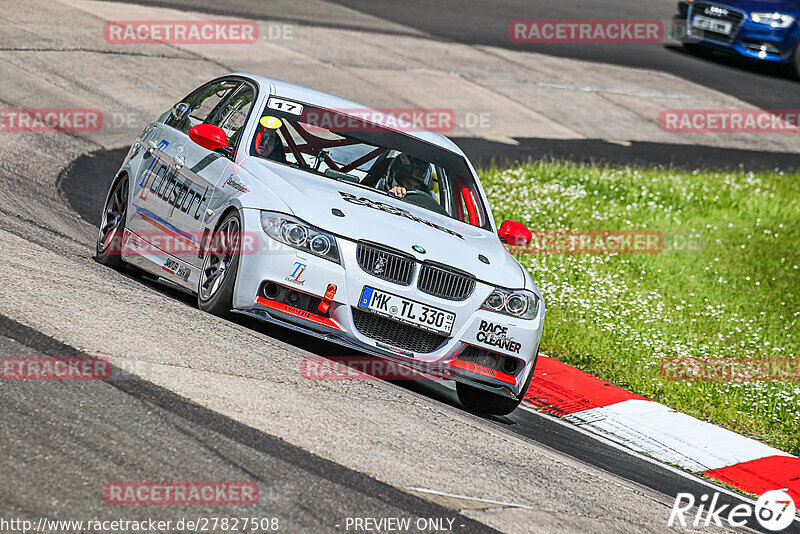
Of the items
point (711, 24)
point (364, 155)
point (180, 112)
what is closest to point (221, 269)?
point (364, 155)

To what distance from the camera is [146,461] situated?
14.8ft

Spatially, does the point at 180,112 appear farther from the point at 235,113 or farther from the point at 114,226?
the point at 114,226

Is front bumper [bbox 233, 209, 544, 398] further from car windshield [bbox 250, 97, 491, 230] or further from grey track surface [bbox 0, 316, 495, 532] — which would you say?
grey track surface [bbox 0, 316, 495, 532]

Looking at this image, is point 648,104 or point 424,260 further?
point 648,104

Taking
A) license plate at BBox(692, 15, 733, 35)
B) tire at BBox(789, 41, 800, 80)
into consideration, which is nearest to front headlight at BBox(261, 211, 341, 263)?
license plate at BBox(692, 15, 733, 35)

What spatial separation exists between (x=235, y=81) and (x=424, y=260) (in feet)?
8.94

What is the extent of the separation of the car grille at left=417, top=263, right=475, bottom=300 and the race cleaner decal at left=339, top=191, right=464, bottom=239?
1.86 feet

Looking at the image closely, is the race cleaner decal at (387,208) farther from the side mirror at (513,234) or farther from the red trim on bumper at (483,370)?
the red trim on bumper at (483,370)

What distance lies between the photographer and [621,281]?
11.8m

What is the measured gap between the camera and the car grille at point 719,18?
2307 cm

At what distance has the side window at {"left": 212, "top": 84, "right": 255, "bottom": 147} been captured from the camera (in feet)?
26.0

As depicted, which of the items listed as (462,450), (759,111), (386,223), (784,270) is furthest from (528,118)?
(462,450)

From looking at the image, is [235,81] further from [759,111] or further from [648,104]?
[759,111]

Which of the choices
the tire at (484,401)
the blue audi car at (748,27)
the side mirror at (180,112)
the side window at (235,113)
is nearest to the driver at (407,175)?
the side window at (235,113)
